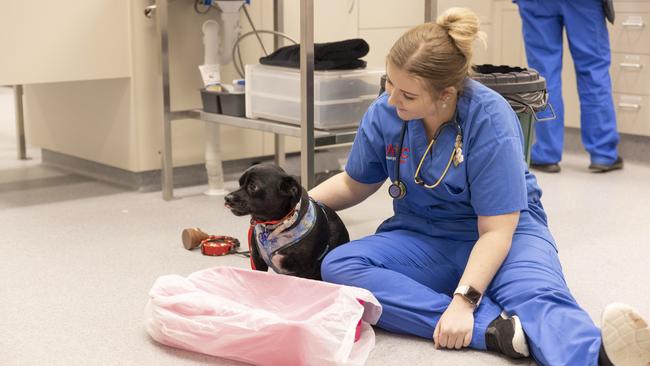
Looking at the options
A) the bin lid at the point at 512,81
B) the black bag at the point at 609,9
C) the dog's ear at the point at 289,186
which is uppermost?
the black bag at the point at 609,9

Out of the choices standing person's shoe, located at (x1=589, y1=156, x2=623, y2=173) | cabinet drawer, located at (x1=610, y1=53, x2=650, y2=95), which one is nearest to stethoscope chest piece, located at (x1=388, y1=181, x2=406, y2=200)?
standing person's shoe, located at (x1=589, y1=156, x2=623, y2=173)

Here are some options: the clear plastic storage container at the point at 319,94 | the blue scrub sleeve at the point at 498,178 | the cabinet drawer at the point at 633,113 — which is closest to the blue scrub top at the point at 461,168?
the blue scrub sleeve at the point at 498,178

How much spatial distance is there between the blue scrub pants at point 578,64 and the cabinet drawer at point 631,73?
227mm

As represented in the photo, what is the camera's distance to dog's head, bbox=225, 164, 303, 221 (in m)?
1.93

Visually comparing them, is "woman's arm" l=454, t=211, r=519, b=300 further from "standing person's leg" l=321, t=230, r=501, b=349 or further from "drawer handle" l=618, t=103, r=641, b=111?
"drawer handle" l=618, t=103, r=641, b=111

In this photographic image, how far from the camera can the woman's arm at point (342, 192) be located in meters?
2.10

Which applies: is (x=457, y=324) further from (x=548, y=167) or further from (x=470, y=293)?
(x=548, y=167)

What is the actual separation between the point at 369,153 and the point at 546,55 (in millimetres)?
1964

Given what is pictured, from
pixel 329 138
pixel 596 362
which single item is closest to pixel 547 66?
pixel 329 138

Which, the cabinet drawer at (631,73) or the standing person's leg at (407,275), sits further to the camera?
the cabinet drawer at (631,73)

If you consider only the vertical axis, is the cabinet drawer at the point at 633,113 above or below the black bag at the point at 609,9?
below

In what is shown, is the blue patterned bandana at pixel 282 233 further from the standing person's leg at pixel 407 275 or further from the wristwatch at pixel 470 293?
the wristwatch at pixel 470 293

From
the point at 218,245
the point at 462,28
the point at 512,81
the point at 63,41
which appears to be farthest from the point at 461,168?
the point at 63,41

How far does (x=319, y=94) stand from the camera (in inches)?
110
